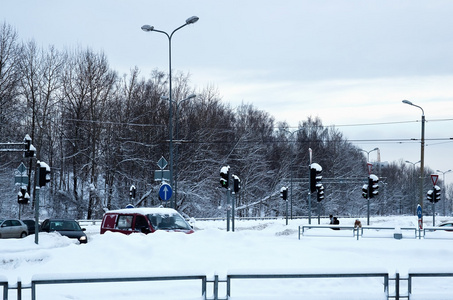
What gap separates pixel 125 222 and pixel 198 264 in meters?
7.46

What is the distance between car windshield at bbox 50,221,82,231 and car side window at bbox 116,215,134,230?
8.61 m

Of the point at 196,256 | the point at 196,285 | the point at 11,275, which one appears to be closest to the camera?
the point at 196,285

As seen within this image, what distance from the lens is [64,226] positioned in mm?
30266

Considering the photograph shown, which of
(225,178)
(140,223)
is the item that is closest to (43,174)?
(140,223)

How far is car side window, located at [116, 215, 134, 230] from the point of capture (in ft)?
70.7

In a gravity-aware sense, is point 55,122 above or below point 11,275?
above

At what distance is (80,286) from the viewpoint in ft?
36.4

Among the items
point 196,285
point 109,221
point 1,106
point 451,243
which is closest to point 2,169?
point 1,106

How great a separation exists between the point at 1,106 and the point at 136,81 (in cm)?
1579

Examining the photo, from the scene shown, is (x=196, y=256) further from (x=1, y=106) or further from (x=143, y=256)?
(x=1, y=106)

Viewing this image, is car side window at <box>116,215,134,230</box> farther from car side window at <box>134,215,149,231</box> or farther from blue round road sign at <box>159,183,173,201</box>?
blue round road sign at <box>159,183,173,201</box>

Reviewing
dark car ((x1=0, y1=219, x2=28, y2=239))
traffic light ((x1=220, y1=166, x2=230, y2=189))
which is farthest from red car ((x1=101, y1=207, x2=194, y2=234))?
dark car ((x1=0, y1=219, x2=28, y2=239))

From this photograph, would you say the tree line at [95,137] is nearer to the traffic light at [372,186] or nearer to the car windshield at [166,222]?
the traffic light at [372,186]

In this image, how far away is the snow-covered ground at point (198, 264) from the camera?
944 cm
